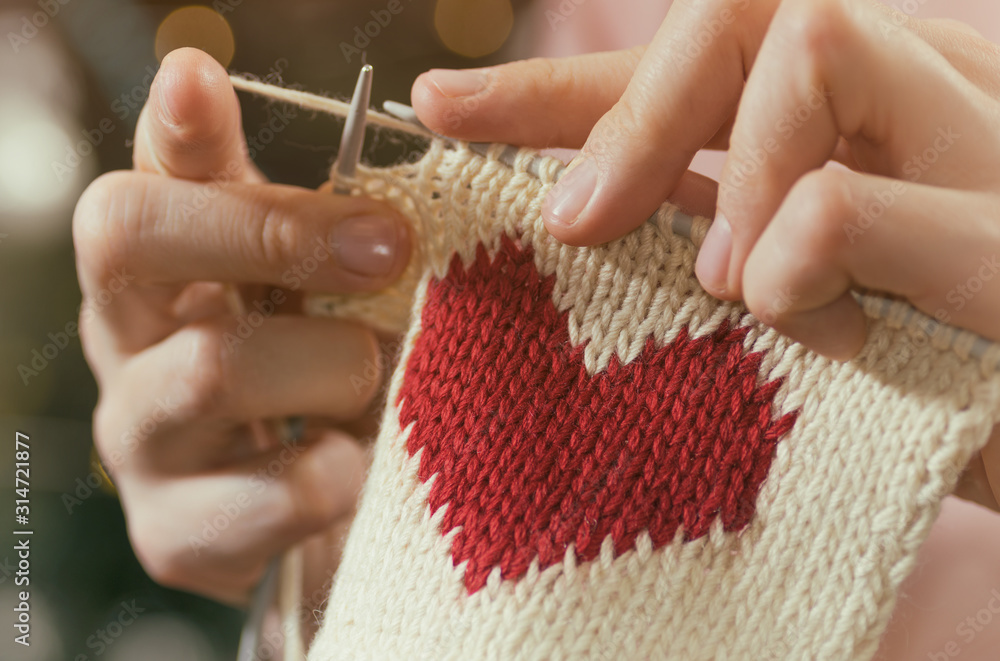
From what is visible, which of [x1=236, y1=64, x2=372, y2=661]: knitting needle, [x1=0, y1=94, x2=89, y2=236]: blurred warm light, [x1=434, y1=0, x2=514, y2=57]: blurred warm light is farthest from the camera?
[x1=434, y1=0, x2=514, y2=57]: blurred warm light

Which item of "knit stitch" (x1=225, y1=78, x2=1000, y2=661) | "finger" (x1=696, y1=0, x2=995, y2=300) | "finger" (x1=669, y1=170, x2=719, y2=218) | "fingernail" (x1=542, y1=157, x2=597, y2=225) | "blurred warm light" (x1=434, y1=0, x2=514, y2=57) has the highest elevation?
"blurred warm light" (x1=434, y1=0, x2=514, y2=57)

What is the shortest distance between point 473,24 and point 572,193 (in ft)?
3.59

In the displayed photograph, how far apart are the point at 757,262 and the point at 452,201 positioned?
330 mm

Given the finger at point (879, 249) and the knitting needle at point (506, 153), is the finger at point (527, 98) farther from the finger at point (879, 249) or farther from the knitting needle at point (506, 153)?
the finger at point (879, 249)

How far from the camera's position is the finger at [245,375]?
2.69 feet

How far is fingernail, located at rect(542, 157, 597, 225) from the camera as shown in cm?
57

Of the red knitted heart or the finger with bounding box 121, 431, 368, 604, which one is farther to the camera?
the finger with bounding box 121, 431, 368, 604

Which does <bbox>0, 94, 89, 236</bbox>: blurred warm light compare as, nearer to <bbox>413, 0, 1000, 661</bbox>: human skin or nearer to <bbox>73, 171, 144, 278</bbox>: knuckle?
<bbox>73, 171, 144, 278</bbox>: knuckle

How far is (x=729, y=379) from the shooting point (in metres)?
0.60

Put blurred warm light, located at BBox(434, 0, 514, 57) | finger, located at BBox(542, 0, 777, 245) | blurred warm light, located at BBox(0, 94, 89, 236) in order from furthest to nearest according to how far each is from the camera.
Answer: blurred warm light, located at BBox(434, 0, 514, 57), blurred warm light, located at BBox(0, 94, 89, 236), finger, located at BBox(542, 0, 777, 245)

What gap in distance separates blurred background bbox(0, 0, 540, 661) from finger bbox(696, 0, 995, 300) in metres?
1.01

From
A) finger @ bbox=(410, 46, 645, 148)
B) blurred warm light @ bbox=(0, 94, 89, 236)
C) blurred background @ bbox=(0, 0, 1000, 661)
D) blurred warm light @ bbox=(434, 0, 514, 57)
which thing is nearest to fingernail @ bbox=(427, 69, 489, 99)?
finger @ bbox=(410, 46, 645, 148)

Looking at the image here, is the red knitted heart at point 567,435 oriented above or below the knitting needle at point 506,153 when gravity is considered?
below

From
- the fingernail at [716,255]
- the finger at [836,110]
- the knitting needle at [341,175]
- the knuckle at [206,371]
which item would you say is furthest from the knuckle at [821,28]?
the knuckle at [206,371]
